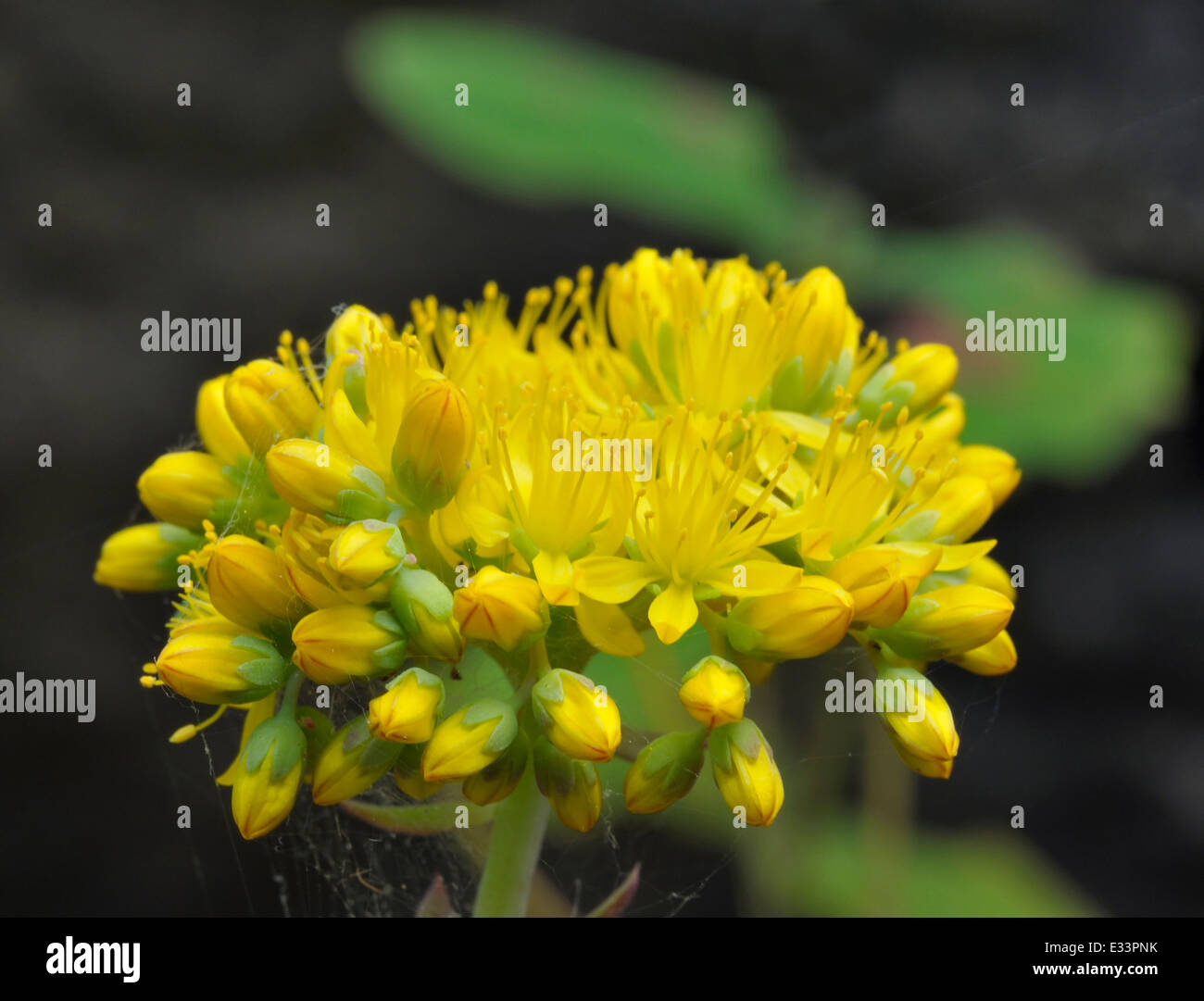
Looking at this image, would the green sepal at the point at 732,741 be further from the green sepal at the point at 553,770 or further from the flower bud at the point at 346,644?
the flower bud at the point at 346,644

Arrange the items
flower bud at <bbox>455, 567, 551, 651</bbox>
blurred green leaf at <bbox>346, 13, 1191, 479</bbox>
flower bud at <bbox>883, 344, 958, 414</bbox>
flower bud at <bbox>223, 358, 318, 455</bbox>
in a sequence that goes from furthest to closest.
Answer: blurred green leaf at <bbox>346, 13, 1191, 479</bbox>
flower bud at <bbox>883, 344, 958, 414</bbox>
flower bud at <bbox>223, 358, 318, 455</bbox>
flower bud at <bbox>455, 567, 551, 651</bbox>

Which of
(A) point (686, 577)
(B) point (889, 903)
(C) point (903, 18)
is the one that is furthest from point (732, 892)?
(C) point (903, 18)

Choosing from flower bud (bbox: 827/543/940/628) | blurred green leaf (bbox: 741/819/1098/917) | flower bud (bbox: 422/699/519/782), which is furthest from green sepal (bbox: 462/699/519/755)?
blurred green leaf (bbox: 741/819/1098/917)

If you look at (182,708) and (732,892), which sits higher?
(182,708)

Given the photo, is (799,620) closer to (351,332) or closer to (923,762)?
(923,762)

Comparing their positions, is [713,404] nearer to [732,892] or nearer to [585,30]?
[732,892]

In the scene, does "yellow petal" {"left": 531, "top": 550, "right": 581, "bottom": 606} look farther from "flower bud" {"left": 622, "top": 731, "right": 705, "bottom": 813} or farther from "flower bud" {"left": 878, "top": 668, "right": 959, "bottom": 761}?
"flower bud" {"left": 878, "top": 668, "right": 959, "bottom": 761}
